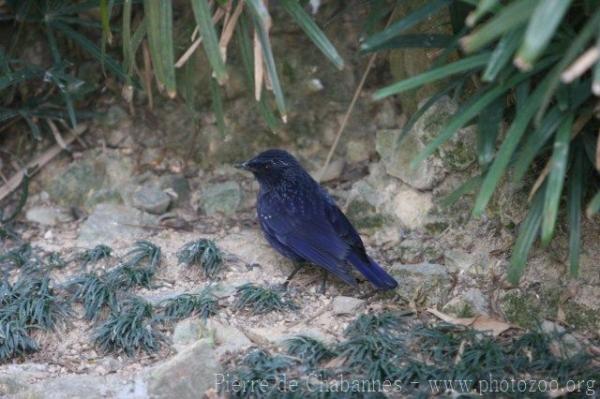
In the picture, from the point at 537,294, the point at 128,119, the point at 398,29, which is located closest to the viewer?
the point at 398,29

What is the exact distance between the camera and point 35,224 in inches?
242

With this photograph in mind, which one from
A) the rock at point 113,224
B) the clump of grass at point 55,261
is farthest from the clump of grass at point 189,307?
the rock at point 113,224

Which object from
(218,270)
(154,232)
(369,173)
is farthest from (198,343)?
(369,173)

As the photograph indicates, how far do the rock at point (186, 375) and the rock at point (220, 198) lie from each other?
1.82 m

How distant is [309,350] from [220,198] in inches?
73.5

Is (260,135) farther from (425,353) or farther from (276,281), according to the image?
(425,353)

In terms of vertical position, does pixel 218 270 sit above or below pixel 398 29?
below

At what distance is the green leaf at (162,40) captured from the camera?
4.59 metres

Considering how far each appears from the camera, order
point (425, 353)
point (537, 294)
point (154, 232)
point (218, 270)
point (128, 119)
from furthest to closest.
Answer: point (128, 119) < point (154, 232) < point (218, 270) < point (537, 294) < point (425, 353)

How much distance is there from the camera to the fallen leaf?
15.5 ft

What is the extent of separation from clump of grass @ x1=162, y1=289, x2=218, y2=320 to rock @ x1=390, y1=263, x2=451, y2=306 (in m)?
1.07

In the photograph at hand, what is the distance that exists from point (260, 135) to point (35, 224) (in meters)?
1.63

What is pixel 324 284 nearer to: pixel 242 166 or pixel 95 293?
pixel 242 166

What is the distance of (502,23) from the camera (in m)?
3.50
